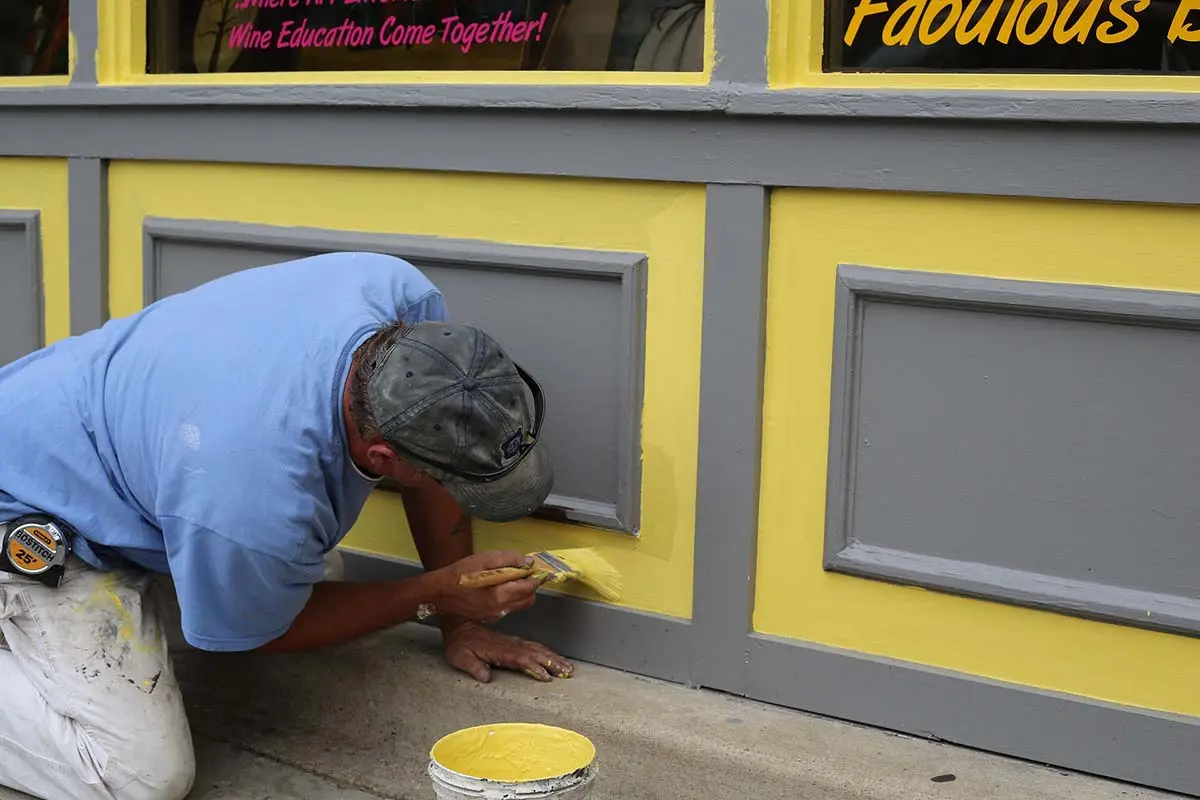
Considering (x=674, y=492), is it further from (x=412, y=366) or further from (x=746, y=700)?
(x=412, y=366)

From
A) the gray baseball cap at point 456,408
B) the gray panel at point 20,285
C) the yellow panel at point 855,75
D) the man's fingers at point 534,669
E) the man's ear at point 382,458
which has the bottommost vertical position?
the man's fingers at point 534,669

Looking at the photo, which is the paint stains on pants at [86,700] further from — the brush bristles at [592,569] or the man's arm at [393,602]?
the brush bristles at [592,569]

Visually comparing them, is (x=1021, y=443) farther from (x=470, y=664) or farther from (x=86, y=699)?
(x=86, y=699)

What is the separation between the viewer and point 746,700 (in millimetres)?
3234

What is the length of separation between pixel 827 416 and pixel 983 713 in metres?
0.71

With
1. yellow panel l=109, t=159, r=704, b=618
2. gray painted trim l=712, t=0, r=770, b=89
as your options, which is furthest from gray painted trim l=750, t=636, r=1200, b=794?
gray painted trim l=712, t=0, r=770, b=89

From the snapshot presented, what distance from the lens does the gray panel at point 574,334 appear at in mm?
3312

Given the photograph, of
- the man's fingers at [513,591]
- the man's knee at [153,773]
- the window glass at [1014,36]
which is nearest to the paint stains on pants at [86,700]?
the man's knee at [153,773]

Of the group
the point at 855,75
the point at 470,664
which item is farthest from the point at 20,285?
the point at 855,75

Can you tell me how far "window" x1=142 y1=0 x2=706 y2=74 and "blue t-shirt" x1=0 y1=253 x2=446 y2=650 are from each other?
30.3 inches

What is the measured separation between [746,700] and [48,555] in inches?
62.5

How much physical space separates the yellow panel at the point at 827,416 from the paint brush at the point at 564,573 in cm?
36

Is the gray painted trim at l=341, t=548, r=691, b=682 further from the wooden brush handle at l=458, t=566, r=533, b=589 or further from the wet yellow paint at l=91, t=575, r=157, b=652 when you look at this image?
the wet yellow paint at l=91, t=575, r=157, b=652

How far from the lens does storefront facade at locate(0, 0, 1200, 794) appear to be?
8.95 feet
